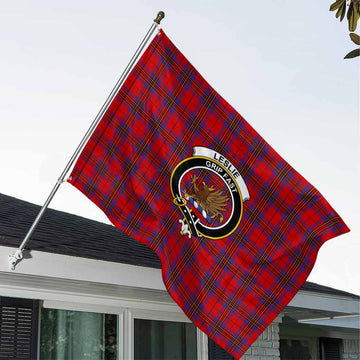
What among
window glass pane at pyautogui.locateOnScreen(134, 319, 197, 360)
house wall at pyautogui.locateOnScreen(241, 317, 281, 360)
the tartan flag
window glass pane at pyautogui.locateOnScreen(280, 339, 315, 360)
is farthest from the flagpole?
window glass pane at pyautogui.locateOnScreen(280, 339, 315, 360)

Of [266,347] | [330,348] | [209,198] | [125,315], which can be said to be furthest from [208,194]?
[330,348]

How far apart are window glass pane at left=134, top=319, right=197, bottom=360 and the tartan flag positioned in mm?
2165

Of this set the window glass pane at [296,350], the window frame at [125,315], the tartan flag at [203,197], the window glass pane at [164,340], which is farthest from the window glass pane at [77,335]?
the window glass pane at [296,350]

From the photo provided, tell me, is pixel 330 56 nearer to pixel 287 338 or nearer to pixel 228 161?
pixel 287 338

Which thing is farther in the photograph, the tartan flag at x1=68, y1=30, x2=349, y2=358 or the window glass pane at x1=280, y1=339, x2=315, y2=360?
the window glass pane at x1=280, y1=339, x2=315, y2=360

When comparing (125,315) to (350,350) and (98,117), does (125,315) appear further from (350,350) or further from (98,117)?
(350,350)

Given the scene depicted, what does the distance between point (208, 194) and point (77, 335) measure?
2.23 meters

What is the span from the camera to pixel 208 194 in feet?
16.0

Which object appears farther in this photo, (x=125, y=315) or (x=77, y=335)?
(x=125, y=315)

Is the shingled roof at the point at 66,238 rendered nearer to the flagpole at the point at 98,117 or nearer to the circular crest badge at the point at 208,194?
the flagpole at the point at 98,117

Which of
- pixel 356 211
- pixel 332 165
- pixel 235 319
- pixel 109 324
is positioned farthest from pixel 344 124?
pixel 235 319

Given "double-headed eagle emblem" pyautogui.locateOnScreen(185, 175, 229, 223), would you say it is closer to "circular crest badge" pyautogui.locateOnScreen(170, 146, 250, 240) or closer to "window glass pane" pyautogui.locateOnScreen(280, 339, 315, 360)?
"circular crest badge" pyautogui.locateOnScreen(170, 146, 250, 240)

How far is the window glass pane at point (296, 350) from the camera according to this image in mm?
11031

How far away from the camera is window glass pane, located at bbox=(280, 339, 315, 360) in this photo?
1103cm
